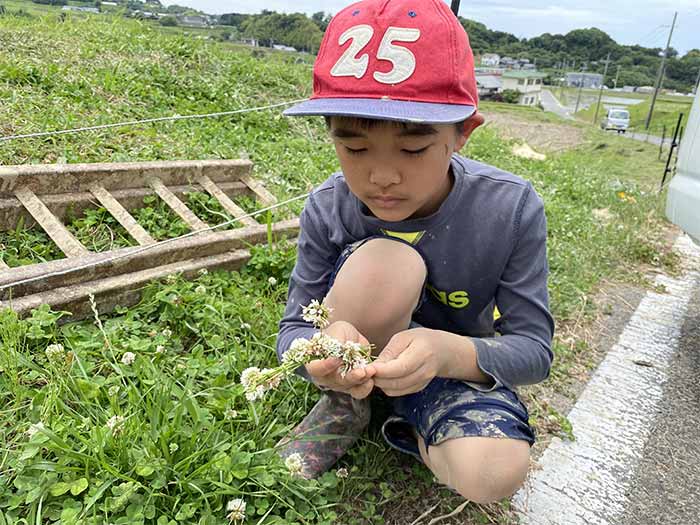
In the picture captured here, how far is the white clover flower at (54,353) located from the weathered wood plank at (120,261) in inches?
16.0

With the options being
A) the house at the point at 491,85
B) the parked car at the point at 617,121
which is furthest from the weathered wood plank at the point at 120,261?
the house at the point at 491,85

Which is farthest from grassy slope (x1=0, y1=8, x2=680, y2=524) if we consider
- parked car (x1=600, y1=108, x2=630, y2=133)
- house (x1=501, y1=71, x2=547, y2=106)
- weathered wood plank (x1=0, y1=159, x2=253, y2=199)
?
house (x1=501, y1=71, x2=547, y2=106)

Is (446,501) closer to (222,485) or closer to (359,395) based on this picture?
(359,395)

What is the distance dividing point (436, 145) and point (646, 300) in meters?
2.36

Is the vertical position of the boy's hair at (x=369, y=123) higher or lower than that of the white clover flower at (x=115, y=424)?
higher

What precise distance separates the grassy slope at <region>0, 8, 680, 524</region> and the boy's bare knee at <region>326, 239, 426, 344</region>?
0.44m

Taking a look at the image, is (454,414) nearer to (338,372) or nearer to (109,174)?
(338,372)

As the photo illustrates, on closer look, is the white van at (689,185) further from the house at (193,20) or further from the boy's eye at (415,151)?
the house at (193,20)

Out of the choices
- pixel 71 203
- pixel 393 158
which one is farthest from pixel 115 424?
pixel 71 203

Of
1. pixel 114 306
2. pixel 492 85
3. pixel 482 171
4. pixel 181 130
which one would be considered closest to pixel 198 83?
pixel 181 130

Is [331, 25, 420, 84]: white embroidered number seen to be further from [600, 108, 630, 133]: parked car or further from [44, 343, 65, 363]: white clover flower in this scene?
[600, 108, 630, 133]: parked car

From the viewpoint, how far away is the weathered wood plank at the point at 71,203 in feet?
7.59

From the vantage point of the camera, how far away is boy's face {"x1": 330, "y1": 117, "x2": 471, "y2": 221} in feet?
4.00

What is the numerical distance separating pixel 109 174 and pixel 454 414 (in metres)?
1.99
